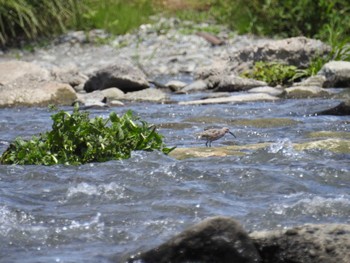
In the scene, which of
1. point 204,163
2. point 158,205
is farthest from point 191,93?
point 158,205

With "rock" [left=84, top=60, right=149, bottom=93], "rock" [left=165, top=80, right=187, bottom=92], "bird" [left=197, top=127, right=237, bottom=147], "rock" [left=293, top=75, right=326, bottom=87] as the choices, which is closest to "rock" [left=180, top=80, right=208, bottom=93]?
"rock" [left=165, top=80, right=187, bottom=92]

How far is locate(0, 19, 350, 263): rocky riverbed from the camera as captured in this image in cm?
396

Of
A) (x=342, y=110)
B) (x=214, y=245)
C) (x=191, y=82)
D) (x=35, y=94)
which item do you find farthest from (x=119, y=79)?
(x=214, y=245)

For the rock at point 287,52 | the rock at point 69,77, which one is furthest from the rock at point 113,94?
the rock at point 287,52

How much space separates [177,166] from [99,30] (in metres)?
12.8

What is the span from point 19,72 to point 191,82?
9.25 ft

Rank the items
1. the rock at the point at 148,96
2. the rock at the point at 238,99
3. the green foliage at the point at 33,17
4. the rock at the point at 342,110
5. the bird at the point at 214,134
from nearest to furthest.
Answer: the bird at the point at 214,134, the rock at the point at 342,110, the rock at the point at 238,99, the rock at the point at 148,96, the green foliage at the point at 33,17

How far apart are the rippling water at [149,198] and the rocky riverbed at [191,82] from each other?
0.43 meters

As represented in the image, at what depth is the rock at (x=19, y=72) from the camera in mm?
12695

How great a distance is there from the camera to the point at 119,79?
12602 millimetres

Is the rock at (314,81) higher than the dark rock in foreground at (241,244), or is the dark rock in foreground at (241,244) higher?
the dark rock in foreground at (241,244)

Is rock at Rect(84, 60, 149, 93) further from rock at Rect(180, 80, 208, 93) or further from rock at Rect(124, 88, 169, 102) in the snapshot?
rock at Rect(180, 80, 208, 93)

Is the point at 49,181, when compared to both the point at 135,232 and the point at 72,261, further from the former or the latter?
the point at 72,261

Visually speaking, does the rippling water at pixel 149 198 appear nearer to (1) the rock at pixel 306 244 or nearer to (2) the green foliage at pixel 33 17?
(1) the rock at pixel 306 244
